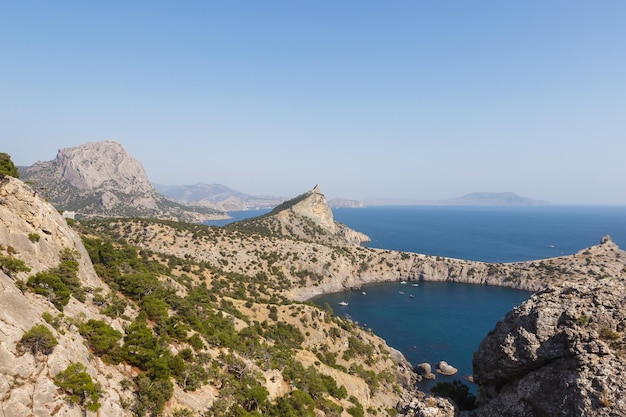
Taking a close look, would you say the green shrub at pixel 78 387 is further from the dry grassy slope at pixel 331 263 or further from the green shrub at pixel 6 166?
the dry grassy slope at pixel 331 263

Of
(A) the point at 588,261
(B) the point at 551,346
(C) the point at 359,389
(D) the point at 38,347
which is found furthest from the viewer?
(A) the point at 588,261

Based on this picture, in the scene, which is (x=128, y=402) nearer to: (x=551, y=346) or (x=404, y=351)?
(x=551, y=346)

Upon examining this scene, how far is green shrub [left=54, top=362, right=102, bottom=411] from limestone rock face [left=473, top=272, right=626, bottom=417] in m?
25.8

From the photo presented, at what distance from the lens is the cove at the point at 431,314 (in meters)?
76.9

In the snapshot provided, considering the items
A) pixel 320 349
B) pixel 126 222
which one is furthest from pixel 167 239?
pixel 320 349

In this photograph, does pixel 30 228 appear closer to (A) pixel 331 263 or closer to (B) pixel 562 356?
(B) pixel 562 356

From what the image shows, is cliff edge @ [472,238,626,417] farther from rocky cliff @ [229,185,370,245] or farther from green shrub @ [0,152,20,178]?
rocky cliff @ [229,185,370,245]

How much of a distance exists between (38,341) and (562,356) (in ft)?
99.5

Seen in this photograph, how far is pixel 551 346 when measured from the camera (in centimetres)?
2069

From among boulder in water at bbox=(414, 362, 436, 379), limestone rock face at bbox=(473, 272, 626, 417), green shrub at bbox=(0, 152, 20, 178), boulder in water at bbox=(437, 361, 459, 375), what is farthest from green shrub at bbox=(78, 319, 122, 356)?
boulder in water at bbox=(437, 361, 459, 375)

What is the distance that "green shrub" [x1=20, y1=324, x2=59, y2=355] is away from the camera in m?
15.2

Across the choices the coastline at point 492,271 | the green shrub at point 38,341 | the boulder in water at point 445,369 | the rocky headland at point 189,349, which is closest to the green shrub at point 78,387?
the rocky headland at point 189,349

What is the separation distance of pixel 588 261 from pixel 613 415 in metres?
166

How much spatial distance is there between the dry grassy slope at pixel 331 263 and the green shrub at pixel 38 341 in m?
81.5
